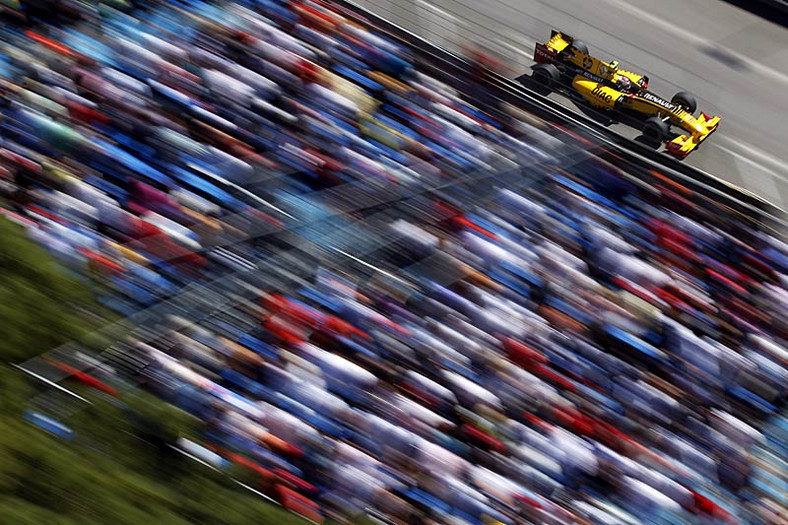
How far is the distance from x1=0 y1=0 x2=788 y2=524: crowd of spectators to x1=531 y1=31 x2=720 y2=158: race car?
2693 millimetres

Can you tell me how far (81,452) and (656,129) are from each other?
8.58m

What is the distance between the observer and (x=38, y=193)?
286 inches

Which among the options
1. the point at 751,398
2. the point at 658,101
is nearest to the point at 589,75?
the point at 658,101

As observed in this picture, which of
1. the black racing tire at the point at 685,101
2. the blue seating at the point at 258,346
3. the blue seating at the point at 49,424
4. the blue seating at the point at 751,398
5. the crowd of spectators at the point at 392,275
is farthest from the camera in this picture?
the black racing tire at the point at 685,101

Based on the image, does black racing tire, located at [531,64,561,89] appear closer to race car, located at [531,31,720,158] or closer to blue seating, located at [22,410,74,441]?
race car, located at [531,31,720,158]

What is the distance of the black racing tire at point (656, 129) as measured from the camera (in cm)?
1191

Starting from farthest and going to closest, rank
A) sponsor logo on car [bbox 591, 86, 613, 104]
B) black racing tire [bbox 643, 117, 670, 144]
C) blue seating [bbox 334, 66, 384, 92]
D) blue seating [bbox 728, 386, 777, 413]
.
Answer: sponsor logo on car [bbox 591, 86, 613, 104]
black racing tire [bbox 643, 117, 670, 144]
blue seating [bbox 334, 66, 384, 92]
blue seating [bbox 728, 386, 777, 413]

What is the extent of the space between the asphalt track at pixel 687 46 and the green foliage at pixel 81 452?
22.8 ft

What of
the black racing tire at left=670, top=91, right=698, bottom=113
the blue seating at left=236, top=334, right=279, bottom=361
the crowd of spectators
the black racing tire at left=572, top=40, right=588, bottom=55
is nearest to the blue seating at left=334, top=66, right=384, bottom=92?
the crowd of spectators

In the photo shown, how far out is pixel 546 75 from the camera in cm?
1241

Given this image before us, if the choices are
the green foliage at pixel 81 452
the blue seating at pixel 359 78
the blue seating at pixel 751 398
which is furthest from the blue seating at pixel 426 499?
the blue seating at pixel 359 78

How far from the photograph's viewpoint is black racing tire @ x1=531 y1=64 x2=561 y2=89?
12359mm

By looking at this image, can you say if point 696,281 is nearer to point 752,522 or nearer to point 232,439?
point 752,522

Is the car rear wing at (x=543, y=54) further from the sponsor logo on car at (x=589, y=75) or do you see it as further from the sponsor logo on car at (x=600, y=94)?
the sponsor logo on car at (x=600, y=94)
